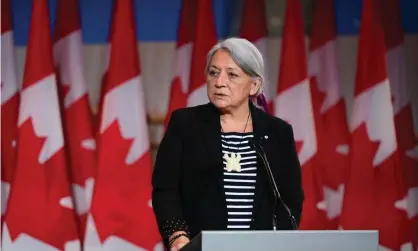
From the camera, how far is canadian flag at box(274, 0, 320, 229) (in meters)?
4.08

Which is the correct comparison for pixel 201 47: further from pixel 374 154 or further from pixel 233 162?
pixel 233 162

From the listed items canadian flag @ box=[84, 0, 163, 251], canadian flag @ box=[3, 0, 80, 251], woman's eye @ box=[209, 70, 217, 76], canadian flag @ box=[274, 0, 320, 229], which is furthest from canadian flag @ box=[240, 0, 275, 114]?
woman's eye @ box=[209, 70, 217, 76]

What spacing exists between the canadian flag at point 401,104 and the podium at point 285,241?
243 centimetres

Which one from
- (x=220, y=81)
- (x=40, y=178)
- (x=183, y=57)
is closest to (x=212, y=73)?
(x=220, y=81)

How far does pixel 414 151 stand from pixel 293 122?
0.69 m

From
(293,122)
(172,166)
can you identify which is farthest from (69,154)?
(172,166)

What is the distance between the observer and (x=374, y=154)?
4.07 metres

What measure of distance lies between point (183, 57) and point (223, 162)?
2005 millimetres

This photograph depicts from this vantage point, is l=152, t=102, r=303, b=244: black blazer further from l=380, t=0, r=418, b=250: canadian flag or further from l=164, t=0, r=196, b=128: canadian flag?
l=380, t=0, r=418, b=250: canadian flag

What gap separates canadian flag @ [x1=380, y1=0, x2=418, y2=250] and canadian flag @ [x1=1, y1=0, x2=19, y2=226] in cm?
205

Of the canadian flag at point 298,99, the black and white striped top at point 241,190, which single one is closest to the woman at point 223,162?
the black and white striped top at point 241,190

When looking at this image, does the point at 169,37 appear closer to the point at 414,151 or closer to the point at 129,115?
the point at 129,115

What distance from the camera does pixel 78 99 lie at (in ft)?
14.0

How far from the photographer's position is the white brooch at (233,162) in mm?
2326
